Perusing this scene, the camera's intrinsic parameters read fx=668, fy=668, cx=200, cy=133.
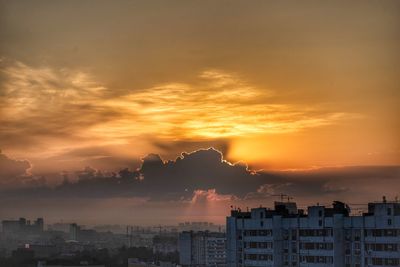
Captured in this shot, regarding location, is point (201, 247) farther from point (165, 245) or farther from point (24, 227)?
point (24, 227)

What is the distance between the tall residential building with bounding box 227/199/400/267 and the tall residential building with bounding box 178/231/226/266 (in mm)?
7264

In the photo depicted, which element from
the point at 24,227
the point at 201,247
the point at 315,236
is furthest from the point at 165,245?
the point at 315,236

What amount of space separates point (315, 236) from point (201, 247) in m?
8.52

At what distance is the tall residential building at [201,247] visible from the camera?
43.0 feet

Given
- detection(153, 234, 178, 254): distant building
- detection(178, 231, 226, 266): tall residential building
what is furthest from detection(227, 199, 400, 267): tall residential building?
detection(153, 234, 178, 254): distant building

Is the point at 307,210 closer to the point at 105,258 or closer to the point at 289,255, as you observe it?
the point at 289,255

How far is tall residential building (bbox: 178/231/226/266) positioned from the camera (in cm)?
1309

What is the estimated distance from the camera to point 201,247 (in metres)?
13.5

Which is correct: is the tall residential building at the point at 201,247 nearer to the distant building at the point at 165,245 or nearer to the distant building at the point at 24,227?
the distant building at the point at 165,245

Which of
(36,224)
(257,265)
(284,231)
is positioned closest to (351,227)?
(284,231)

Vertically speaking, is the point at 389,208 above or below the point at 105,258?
above

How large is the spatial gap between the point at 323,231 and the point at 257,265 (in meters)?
0.74

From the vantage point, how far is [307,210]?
523 cm

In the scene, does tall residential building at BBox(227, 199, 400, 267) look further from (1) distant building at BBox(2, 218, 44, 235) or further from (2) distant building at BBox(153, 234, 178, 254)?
(2) distant building at BBox(153, 234, 178, 254)
